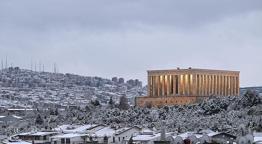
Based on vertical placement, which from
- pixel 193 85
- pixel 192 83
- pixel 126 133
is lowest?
pixel 126 133

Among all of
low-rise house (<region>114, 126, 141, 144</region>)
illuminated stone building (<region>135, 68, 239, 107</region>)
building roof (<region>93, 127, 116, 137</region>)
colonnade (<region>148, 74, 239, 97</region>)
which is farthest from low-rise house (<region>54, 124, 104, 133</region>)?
colonnade (<region>148, 74, 239, 97</region>)

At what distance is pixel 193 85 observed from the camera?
184 m

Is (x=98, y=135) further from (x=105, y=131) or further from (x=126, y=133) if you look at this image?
(x=105, y=131)

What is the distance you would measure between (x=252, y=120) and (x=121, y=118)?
3102 cm

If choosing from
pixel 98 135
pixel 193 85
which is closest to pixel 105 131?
pixel 98 135

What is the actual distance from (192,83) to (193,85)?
60cm

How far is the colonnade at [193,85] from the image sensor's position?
604 feet

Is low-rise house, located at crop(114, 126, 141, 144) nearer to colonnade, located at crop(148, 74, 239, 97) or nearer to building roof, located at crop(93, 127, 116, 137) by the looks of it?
building roof, located at crop(93, 127, 116, 137)

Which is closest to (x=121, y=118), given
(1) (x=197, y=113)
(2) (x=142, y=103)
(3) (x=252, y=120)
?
(1) (x=197, y=113)

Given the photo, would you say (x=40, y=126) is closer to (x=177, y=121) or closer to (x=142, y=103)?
(x=177, y=121)

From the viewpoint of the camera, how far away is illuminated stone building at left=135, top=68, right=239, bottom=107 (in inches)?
7254

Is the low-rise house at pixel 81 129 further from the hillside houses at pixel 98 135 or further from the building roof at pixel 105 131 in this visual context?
the building roof at pixel 105 131

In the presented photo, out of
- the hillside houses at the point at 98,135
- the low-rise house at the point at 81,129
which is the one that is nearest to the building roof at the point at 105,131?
the hillside houses at the point at 98,135

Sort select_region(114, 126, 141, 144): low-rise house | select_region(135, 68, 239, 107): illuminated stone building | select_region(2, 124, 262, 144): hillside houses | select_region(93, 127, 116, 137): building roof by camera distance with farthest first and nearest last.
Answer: select_region(135, 68, 239, 107): illuminated stone building < select_region(93, 127, 116, 137): building roof < select_region(114, 126, 141, 144): low-rise house < select_region(2, 124, 262, 144): hillside houses
